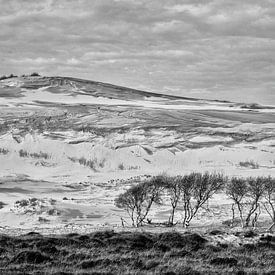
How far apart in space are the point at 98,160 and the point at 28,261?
256 feet

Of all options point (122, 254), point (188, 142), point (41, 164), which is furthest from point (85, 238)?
point (188, 142)

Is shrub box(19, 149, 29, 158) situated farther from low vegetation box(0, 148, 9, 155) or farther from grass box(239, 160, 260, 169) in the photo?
grass box(239, 160, 260, 169)

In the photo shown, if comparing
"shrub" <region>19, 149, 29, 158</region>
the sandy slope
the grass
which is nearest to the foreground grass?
the sandy slope

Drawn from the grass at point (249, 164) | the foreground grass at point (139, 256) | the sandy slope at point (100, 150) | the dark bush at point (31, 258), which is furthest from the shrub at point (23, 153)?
the dark bush at point (31, 258)

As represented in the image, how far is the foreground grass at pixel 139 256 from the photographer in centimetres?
1120

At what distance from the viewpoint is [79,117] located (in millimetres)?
113125

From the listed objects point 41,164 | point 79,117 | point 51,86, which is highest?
point 51,86

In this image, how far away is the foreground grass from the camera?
1120 centimetres

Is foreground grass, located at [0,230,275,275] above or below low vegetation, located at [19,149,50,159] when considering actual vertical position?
above

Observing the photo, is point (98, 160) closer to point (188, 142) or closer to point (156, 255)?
point (188, 142)

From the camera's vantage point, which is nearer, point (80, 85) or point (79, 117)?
point (79, 117)

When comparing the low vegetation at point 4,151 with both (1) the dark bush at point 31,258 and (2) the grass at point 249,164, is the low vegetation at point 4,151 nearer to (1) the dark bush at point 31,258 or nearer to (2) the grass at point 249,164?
(2) the grass at point 249,164

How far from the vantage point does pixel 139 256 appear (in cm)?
1340

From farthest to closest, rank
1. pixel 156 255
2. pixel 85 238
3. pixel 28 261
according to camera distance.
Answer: pixel 85 238 → pixel 156 255 → pixel 28 261
